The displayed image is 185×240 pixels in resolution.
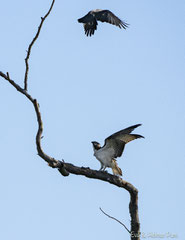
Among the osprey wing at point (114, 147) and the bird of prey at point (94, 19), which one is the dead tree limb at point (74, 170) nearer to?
the osprey wing at point (114, 147)

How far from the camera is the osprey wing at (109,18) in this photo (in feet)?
→ 51.9

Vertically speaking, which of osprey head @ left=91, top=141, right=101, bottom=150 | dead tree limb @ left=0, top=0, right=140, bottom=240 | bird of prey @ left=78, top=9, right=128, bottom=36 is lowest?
dead tree limb @ left=0, top=0, right=140, bottom=240

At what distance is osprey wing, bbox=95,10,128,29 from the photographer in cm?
1583

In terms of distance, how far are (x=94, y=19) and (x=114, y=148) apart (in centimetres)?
459

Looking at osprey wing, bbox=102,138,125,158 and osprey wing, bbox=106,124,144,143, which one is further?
osprey wing, bbox=102,138,125,158

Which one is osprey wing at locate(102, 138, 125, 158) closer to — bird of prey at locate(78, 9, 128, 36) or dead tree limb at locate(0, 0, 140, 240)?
dead tree limb at locate(0, 0, 140, 240)

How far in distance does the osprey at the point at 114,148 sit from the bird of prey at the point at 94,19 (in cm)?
389

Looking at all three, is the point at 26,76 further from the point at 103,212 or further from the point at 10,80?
the point at 103,212

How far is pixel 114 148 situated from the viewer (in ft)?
40.8

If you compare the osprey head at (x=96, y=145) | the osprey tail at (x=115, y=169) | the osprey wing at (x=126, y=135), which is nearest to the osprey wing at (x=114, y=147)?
the osprey wing at (x=126, y=135)

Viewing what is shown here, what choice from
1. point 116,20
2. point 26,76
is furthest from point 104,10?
point 26,76

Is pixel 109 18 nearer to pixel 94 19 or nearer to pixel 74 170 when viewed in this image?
pixel 94 19

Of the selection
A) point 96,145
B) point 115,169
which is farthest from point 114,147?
point 96,145

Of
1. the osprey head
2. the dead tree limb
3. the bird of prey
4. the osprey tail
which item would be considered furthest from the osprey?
the bird of prey
